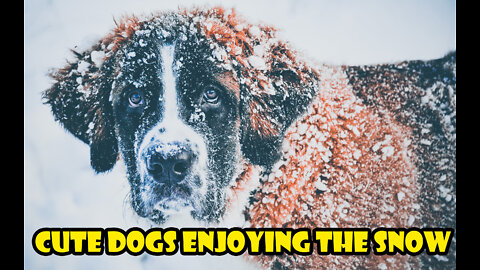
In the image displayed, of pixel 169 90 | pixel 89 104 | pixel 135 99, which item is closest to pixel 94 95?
pixel 89 104

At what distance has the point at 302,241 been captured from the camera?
1.51m

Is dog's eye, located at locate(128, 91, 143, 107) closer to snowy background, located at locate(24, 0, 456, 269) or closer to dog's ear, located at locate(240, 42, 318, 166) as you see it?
snowy background, located at locate(24, 0, 456, 269)

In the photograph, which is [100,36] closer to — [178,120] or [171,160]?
[178,120]

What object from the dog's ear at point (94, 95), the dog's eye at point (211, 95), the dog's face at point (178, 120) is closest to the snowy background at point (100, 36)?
the dog's ear at point (94, 95)

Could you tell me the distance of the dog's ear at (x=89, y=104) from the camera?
1470 millimetres

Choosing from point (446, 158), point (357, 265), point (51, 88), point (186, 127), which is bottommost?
point (357, 265)

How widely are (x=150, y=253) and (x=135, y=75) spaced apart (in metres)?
0.69

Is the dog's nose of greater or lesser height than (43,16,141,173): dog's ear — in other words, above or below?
below

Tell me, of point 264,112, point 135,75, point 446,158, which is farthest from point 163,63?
point 446,158

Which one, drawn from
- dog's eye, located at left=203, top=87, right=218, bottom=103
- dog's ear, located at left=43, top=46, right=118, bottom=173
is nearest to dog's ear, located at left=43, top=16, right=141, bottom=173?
dog's ear, located at left=43, top=46, right=118, bottom=173

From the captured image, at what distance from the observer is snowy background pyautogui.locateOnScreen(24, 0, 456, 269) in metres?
1.52

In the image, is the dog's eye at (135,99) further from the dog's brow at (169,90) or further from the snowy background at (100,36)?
the snowy background at (100,36)

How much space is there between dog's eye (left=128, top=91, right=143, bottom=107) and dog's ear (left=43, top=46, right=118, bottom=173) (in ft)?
0.29
